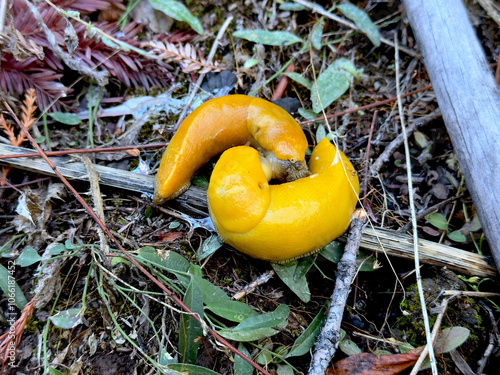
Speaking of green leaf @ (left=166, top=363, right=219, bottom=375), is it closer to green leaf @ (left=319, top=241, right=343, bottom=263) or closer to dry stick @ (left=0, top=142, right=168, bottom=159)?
green leaf @ (left=319, top=241, right=343, bottom=263)

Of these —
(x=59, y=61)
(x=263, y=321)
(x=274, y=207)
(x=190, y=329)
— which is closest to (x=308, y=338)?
(x=263, y=321)

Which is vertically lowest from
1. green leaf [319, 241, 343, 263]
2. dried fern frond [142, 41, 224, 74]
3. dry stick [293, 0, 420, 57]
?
green leaf [319, 241, 343, 263]

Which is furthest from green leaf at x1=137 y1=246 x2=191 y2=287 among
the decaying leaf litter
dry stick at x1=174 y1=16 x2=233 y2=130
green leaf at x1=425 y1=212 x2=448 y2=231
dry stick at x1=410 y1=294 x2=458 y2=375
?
green leaf at x1=425 y1=212 x2=448 y2=231

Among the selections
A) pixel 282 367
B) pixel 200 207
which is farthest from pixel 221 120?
pixel 282 367

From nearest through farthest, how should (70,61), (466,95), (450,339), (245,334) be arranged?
(245,334) < (450,339) < (466,95) < (70,61)

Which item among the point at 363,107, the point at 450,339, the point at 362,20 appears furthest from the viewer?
the point at 362,20

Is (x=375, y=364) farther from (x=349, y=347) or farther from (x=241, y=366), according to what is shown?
(x=241, y=366)
